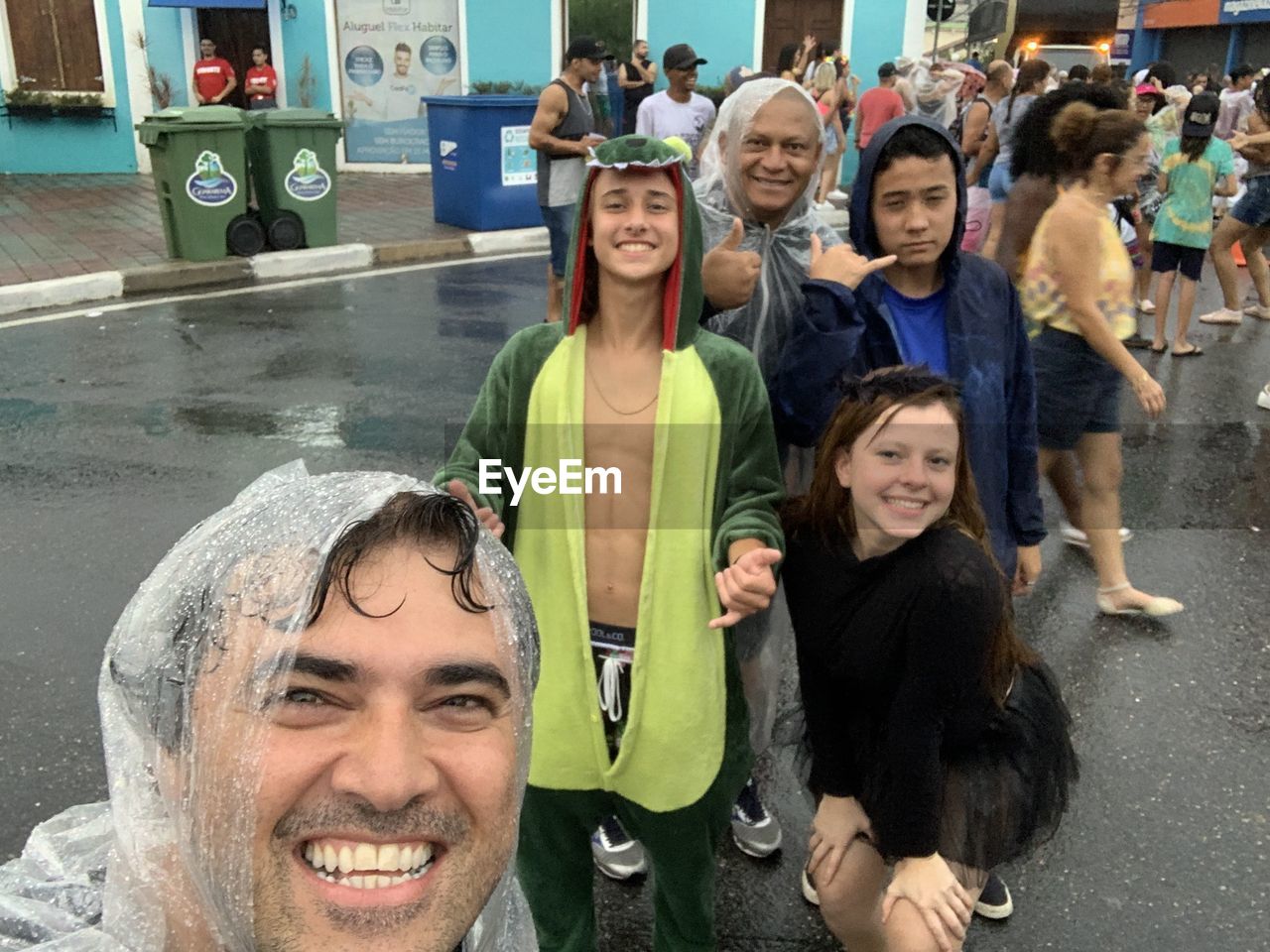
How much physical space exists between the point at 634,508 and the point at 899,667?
563 mm

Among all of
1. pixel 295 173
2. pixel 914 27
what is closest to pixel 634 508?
pixel 295 173

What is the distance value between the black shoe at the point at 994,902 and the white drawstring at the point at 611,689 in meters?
1.23

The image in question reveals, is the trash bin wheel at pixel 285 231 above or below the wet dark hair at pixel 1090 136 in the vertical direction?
below

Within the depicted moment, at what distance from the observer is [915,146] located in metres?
2.37

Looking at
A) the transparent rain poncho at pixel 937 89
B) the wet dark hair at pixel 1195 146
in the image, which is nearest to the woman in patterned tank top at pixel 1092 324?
the wet dark hair at pixel 1195 146

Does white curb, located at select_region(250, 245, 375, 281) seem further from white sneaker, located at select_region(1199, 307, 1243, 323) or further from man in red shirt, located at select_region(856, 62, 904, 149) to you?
white sneaker, located at select_region(1199, 307, 1243, 323)

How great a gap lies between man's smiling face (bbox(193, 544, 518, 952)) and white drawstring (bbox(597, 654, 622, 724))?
85 cm

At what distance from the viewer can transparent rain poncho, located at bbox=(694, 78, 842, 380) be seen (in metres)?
2.59

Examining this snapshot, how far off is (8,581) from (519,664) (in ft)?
11.8

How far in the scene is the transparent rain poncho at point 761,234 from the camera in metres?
2.59

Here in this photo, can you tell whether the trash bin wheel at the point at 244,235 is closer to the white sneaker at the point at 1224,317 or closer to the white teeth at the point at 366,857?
the white sneaker at the point at 1224,317

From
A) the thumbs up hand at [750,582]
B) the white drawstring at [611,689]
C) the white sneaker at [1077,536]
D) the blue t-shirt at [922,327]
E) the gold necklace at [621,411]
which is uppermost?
Answer: the blue t-shirt at [922,327]

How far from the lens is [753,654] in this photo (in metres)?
2.49

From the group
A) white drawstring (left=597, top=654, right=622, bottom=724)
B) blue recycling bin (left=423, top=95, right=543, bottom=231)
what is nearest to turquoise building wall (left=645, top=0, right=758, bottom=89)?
blue recycling bin (left=423, top=95, right=543, bottom=231)
